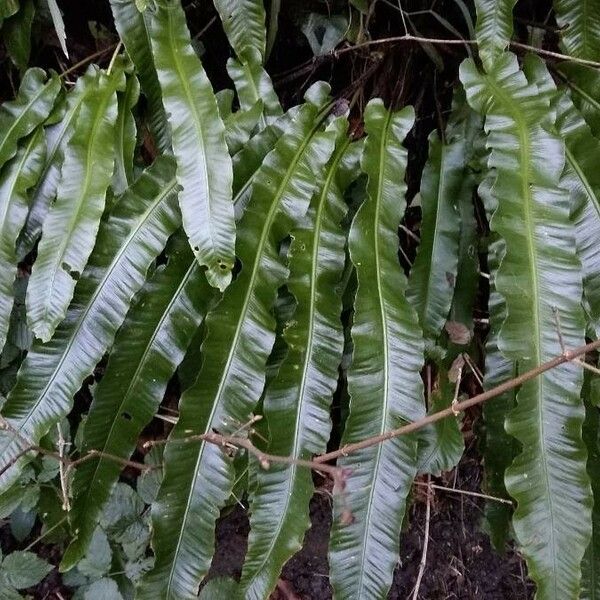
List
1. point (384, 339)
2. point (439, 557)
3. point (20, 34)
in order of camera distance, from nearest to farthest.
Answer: point (384, 339) → point (20, 34) → point (439, 557)

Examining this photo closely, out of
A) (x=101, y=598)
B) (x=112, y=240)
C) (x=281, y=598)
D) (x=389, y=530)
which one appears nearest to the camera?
(x=389, y=530)

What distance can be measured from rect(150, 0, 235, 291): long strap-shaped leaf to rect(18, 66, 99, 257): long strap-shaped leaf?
0.52 feet

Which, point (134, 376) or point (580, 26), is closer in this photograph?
point (134, 376)

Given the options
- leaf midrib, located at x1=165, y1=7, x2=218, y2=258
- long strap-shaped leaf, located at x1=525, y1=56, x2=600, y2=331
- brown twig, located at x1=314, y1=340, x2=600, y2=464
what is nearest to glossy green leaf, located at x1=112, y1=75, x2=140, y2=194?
leaf midrib, located at x1=165, y1=7, x2=218, y2=258

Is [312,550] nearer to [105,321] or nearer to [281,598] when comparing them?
[281,598]

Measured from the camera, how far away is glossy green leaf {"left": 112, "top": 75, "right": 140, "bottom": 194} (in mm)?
999

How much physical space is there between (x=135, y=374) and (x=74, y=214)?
0.80 ft

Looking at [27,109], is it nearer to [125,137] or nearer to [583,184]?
[125,137]

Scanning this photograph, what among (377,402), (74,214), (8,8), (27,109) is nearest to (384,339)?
(377,402)

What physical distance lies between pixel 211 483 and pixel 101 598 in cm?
42

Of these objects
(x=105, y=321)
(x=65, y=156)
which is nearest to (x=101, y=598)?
(x=105, y=321)

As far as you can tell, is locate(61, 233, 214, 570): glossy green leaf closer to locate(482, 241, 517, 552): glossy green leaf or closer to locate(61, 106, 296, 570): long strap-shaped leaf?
locate(61, 106, 296, 570): long strap-shaped leaf

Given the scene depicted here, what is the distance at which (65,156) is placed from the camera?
0.96 m

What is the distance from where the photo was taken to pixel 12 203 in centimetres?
97
